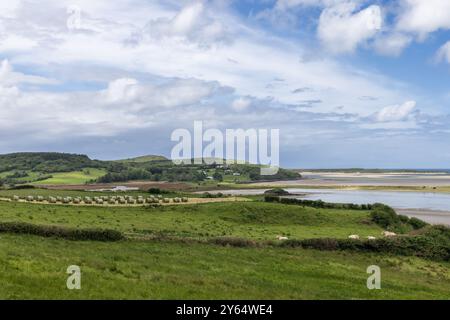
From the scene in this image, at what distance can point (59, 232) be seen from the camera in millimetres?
36062

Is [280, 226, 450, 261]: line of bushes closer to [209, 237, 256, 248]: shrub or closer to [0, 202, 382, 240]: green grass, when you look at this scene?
[209, 237, 256, 248]: shrub

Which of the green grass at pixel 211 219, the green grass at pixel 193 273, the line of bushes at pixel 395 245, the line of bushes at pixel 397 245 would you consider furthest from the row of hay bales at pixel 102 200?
the line of bushes at pixel 397 245

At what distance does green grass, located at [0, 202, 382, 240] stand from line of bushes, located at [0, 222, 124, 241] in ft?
17.6

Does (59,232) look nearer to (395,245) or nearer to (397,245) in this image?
(395,245)

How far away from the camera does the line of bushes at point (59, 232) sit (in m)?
36.0

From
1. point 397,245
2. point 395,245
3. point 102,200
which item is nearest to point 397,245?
point 397,245

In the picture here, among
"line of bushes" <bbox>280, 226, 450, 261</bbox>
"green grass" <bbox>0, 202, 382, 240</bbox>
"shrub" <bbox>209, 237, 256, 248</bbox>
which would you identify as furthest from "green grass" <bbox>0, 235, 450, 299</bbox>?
→ "green grass" <bbox>0, 202, 382, 240</bbox>

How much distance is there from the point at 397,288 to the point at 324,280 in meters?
4.53

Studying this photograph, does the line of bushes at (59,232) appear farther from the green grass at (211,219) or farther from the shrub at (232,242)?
the shrub at (232,242)

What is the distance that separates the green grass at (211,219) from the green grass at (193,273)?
951cm

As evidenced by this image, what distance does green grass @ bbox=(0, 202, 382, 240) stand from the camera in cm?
4694

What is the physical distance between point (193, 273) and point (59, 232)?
15704 millimetres

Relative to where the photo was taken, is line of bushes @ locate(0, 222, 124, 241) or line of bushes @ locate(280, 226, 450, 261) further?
line of bushes @ locate(280, 226, 450, 261)
